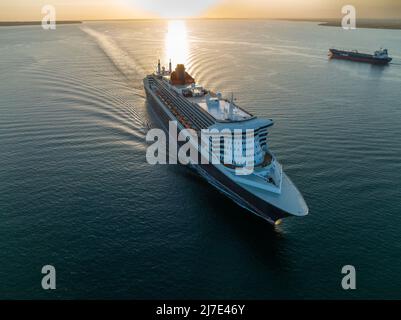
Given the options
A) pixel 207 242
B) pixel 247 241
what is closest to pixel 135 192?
pixel 207 242

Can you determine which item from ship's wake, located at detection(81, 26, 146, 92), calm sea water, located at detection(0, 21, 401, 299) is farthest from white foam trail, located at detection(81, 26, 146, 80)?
calm sea water, located at detection(0, 21, 401, 299)

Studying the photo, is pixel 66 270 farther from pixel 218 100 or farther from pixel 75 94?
pixel 75 94

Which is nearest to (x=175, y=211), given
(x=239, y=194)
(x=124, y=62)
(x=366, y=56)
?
(x=239, y=194)

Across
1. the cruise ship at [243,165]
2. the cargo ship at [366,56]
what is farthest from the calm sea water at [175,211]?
the cargo ship at [366,56]

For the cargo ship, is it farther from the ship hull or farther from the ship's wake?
the ship hull

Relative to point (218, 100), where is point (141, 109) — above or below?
above

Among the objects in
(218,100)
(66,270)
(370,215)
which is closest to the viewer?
(66,270)

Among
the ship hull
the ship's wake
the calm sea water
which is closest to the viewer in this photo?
the calm sea water
